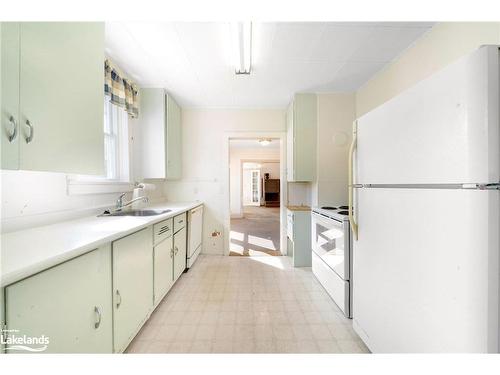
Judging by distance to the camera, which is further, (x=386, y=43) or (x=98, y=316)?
(x=386, y=43)

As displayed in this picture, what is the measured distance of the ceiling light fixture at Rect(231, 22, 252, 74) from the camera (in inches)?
62.8

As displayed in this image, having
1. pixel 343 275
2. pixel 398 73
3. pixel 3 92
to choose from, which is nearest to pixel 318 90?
pixel 398 73

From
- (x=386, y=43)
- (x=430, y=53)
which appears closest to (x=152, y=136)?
(x=386, y=43)

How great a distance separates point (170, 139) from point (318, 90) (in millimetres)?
2181

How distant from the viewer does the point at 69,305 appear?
846 millimetres

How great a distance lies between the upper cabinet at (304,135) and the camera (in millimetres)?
2887

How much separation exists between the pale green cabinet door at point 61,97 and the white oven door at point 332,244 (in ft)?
6.11

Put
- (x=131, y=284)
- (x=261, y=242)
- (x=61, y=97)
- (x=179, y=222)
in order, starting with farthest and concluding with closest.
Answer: (x=261, y=242)
(x=179, y=222)
(x=131, y=284)
(x=61, y=97)

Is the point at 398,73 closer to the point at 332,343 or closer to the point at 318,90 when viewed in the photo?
the point at 318,90

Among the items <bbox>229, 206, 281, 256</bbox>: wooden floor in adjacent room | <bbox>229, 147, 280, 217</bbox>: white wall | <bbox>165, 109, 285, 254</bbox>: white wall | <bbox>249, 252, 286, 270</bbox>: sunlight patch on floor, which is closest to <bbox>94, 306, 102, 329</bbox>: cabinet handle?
<bbox>249, 252, 286, 270</bbox>: sunlight patch on floor

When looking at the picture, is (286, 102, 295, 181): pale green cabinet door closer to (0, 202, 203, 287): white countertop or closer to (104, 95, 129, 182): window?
(104, 95, 129, 182): window

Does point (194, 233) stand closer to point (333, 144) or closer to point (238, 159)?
point (333, 144)

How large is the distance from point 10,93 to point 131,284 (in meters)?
1.13
